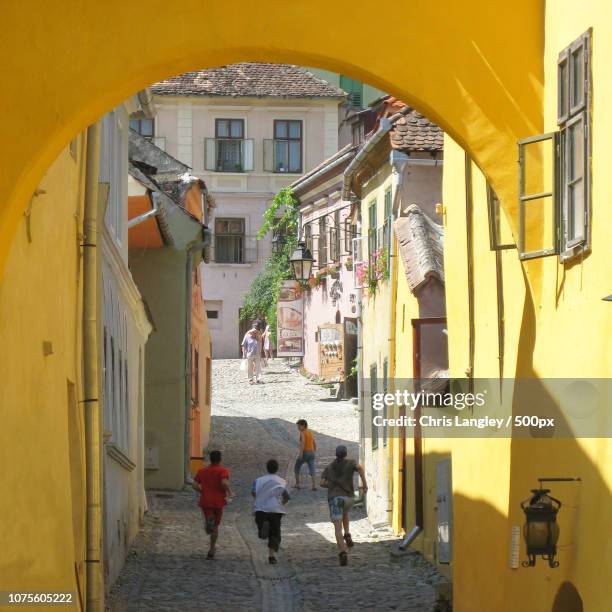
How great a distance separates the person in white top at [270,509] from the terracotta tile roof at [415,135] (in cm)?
583

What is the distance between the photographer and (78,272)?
12531mm

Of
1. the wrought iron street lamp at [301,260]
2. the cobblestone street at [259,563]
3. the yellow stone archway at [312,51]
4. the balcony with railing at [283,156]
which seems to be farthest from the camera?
the balcony with railing at [283,156]

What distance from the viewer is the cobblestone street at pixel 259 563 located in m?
14.3

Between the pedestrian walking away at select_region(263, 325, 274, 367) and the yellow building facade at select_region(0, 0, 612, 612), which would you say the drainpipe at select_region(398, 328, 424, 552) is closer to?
the yellow building facade at select_region(0, 0, 612, 612)

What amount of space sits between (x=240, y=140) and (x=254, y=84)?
1940 mm

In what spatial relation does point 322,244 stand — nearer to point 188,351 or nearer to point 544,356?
point 188,351

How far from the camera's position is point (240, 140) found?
49.4m

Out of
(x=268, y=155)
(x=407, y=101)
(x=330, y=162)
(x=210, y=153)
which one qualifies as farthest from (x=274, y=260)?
(x=407, y=101)

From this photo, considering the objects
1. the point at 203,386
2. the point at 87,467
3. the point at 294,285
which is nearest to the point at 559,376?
the point at 87,467

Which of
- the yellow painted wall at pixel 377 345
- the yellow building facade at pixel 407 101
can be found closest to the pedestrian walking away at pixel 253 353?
the yellow painted wall at pixel 377 345

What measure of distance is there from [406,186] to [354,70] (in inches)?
432

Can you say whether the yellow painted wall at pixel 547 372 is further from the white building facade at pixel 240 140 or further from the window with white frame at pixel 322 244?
the white building facade at pixel 240 140

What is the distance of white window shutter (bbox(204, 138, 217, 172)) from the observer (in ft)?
162

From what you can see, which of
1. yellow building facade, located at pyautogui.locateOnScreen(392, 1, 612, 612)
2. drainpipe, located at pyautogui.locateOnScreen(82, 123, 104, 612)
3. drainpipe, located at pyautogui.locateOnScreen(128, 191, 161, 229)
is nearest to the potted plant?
drainpipe, located at pyautogui.locateOnScreen(128, 191, 161, 229)
